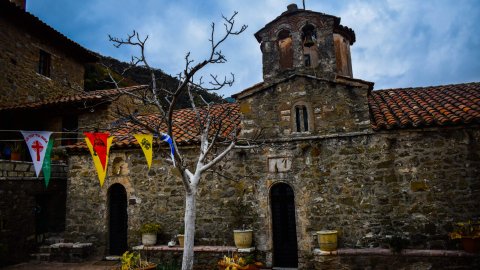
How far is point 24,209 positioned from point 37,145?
4.51 m

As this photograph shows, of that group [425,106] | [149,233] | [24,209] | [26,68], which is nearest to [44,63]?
[26,68]

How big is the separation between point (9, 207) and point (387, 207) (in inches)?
425

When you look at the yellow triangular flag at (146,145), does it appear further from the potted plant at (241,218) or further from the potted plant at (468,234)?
the potted plant at (468,234)

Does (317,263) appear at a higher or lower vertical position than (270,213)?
lower

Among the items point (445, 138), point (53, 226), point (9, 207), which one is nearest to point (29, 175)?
point (9, 207)

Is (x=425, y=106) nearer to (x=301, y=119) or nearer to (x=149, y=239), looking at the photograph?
(x=301, y=119)

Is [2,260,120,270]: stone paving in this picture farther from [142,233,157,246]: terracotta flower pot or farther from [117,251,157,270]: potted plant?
[117,251,157,270]: potted plant

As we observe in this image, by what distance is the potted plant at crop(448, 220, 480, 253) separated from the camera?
6.59 meters

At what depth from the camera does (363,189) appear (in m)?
7.84

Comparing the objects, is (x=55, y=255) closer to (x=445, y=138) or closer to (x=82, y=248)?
(x=82, y=248)

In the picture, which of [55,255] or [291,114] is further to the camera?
[55,255]

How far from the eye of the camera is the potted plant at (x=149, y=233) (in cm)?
898

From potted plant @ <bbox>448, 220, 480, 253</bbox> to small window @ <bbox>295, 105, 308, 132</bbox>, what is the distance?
4076 millimetres

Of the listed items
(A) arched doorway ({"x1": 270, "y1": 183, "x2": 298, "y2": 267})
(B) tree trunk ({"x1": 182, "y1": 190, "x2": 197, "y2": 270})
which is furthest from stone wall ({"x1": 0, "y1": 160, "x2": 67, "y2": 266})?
(A) arched doorway ({"x1": 270, "y1": 183, "x2": 298, "y2": 267})
